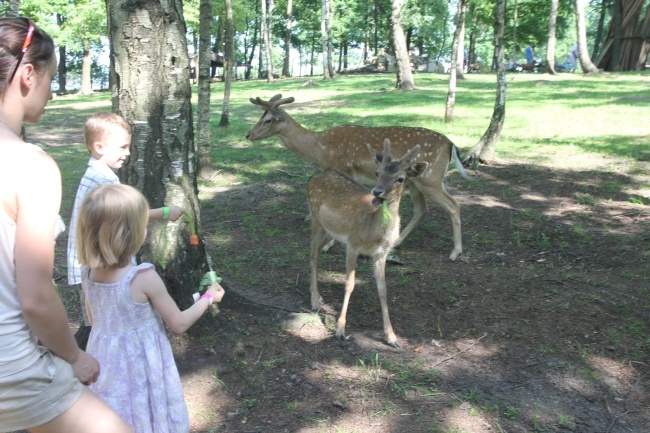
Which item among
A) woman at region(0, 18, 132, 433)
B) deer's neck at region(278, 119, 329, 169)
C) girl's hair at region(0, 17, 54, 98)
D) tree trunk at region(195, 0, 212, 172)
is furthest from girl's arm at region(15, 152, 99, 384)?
tree trunk at region(195, 0, 212, 172)

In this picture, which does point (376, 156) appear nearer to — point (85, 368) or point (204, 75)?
point (85, 368)

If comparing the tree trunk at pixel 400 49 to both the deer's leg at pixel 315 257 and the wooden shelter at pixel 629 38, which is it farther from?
the deer's leg at pixel 315 257

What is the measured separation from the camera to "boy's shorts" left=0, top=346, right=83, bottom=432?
178 centimetres

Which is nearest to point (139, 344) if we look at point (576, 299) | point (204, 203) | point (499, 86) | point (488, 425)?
point (488, 425)

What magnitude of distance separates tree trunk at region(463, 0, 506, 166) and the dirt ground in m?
2.22

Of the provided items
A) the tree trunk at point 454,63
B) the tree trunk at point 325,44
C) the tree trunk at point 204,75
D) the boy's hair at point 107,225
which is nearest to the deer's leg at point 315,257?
the boy's hair at point 107,225

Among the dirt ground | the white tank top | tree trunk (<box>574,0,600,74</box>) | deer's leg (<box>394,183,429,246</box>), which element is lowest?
the dirt ground

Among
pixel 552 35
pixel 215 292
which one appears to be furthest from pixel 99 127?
pixel 552 35

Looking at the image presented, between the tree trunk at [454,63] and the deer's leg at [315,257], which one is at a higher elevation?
the tree trunk at [454,63]

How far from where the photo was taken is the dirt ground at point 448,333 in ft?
11.5

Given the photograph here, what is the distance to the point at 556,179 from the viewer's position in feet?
27.4

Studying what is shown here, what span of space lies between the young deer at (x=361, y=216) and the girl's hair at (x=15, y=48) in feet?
10.3

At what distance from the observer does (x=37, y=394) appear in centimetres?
182

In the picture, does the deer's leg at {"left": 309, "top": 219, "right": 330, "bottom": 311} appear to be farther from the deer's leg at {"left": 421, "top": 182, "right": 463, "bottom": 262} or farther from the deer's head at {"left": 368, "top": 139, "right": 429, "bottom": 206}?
the deer's leg at {"left": 421, "top": 182, "right": 463, "bottom": 262}
